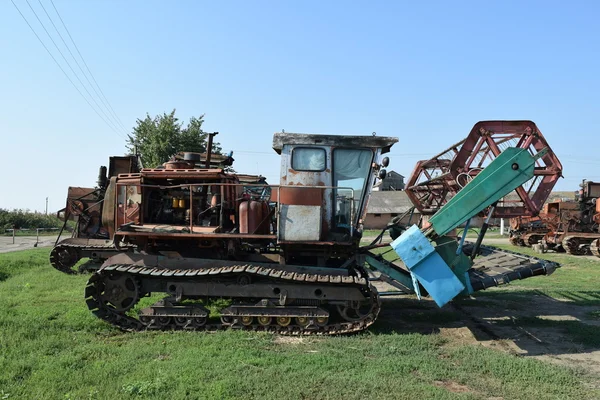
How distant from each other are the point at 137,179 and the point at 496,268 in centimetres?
650

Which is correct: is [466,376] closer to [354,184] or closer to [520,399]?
[520,399]

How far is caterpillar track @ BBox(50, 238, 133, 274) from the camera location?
12.7 meters

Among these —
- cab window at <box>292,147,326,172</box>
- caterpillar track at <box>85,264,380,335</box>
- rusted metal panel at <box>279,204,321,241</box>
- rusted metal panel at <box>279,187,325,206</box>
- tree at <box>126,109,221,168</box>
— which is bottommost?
caterpillar track at <box>85,264,380,335</box>

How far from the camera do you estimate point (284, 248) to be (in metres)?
7.52

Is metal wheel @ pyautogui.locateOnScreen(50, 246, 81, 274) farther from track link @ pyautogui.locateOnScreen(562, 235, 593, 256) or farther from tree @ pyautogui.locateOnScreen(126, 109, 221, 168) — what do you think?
track link @ pyautogui.locateOnScreen(562, 235, 593, 256)

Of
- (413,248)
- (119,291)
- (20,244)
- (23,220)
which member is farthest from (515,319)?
(23,220)

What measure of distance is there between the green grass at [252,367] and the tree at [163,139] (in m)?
17.1

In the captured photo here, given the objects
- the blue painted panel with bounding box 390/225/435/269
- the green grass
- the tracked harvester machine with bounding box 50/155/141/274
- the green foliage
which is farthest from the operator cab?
the green foliage

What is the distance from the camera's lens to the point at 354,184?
768cm

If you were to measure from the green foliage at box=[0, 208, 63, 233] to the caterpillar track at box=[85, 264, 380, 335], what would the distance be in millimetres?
34363

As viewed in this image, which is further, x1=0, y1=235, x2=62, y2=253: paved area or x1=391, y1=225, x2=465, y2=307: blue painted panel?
x1=0, y1=235, x2=62, y2=253: paved area

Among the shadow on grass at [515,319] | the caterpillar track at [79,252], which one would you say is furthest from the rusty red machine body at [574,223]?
the caterpillar track at [79,252]

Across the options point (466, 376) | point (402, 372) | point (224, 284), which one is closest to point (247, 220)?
point (224, 284)

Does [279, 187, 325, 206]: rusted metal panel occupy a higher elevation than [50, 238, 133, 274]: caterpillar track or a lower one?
higher
